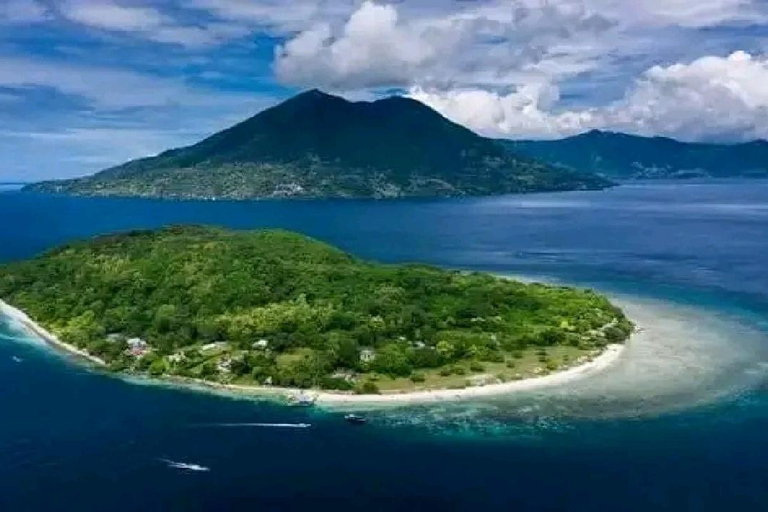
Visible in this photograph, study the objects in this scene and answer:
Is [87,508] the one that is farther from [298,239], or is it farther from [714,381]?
[298,239]

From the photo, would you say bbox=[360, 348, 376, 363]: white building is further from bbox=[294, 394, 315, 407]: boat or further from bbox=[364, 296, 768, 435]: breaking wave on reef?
bbox=[364, 296, 768, 435]: breaking wave on reef

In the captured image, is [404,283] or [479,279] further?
[479,279]

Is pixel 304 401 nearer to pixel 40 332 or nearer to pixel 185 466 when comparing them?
pixel 185 466

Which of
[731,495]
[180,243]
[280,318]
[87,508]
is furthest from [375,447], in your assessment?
[180,243]

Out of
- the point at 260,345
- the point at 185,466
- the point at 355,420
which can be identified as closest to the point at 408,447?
the point at 355,420

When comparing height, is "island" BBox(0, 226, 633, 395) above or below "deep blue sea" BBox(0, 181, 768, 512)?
above

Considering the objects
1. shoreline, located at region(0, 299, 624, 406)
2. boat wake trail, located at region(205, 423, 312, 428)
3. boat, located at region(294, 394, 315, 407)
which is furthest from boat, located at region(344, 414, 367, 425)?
boat, located at region(294, 394, 315, 407)

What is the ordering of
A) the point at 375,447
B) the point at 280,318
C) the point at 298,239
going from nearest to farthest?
the point at 375,447 → the point at 280,318 → the point at 298,239

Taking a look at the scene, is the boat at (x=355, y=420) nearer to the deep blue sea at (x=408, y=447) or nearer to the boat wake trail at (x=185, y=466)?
the deep blue sea at (x=408, y=447)

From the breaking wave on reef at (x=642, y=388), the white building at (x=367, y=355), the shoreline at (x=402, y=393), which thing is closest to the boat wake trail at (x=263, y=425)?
A: the shoreline at (x=402, y=393)
